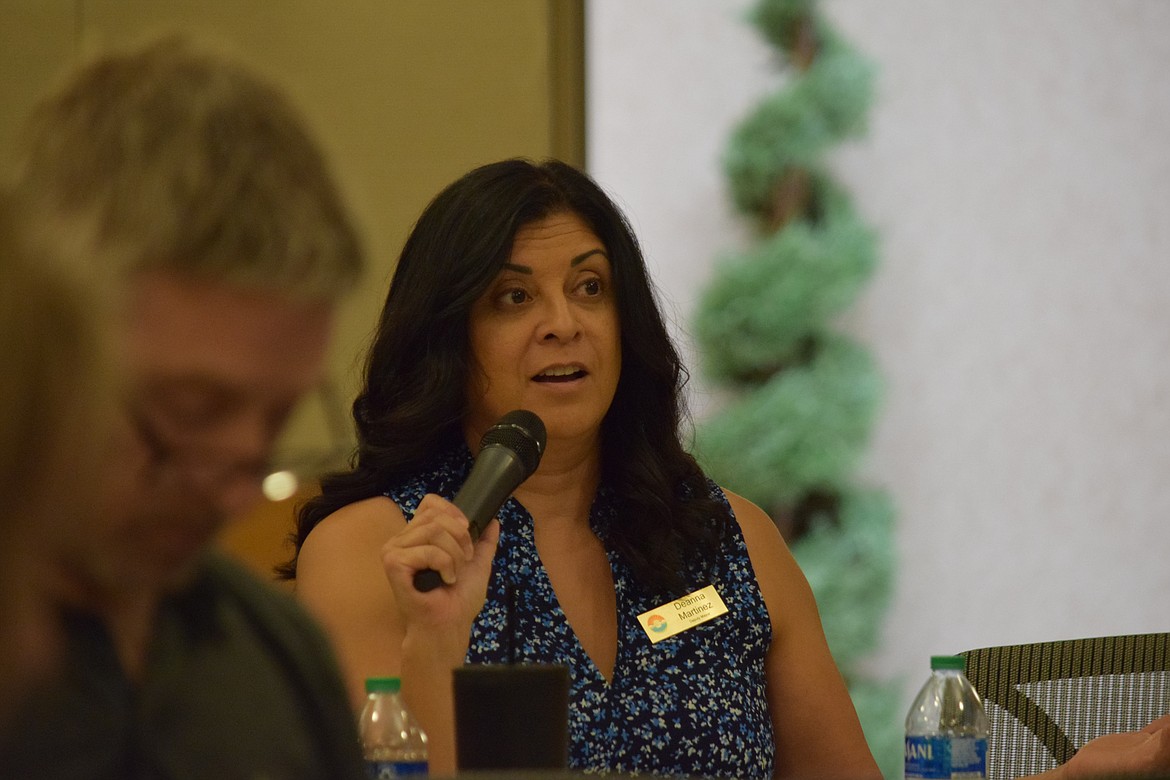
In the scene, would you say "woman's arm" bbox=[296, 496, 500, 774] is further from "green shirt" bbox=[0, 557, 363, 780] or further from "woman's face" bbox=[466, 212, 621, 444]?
"green shirt" bbox=[0, 557, 363, 780]

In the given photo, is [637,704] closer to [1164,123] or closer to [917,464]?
[917,464]

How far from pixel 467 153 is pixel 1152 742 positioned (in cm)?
259

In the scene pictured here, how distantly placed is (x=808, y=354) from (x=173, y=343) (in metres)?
3.36

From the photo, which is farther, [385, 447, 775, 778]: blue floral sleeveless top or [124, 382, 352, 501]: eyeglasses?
[385, 447, 775, 778]: blue floral sleeveless top

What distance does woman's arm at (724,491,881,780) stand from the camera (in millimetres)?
2096

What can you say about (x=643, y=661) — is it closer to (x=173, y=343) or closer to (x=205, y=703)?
(x=205, y=703)

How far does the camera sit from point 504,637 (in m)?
2.00

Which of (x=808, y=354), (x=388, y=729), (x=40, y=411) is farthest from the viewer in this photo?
(x=808, y=354)

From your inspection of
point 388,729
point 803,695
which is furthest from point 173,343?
point 803,695

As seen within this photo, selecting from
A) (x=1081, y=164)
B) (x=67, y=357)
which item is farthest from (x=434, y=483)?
(x=1081, y=164)

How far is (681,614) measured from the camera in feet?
6.79

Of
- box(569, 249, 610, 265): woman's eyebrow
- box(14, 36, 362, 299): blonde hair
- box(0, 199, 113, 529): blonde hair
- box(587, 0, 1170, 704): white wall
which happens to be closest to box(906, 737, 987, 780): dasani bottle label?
box(569, 249, 610, 265): woman's eyebrow

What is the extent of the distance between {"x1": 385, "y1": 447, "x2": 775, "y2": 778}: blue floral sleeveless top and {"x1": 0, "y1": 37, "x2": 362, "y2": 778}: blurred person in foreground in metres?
1.15

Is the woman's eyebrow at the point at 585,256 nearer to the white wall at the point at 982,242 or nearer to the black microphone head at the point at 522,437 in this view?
the black microphone head at the point at 522,437
